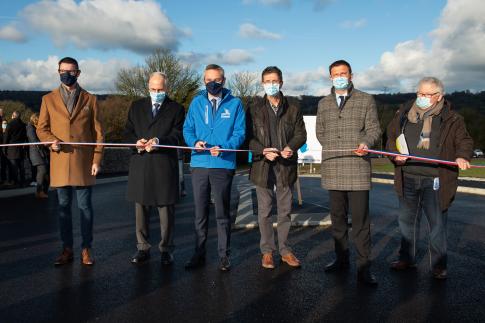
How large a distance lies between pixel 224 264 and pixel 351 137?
198cm

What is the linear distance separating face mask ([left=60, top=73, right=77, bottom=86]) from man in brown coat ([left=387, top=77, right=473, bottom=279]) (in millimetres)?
3776

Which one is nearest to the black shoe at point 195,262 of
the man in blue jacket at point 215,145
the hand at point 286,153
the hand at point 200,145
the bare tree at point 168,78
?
the man in blue jacket at point 215,145

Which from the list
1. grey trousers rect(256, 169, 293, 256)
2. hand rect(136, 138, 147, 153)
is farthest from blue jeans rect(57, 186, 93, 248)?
grey trousers rect(256, 169, 293, 256)

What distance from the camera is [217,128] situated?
516cm

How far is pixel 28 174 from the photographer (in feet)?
54.3

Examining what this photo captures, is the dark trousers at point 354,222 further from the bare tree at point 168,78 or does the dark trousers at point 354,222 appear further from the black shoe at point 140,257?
the bare tree at point 168,78

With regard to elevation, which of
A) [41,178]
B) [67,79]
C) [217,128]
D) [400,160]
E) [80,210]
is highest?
[67,79]

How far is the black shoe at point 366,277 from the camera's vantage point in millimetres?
4492

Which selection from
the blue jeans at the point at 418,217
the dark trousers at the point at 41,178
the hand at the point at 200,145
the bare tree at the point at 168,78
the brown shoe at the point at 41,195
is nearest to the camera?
the blue jeans at the point at 418,217

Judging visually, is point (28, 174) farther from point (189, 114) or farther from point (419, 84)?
point (419, 84)

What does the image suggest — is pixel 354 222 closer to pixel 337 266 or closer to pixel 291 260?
pixel 337 266

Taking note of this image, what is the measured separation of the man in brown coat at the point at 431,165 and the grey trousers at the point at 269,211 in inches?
50.1

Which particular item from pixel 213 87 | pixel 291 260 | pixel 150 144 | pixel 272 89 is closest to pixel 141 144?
pixel 150 144

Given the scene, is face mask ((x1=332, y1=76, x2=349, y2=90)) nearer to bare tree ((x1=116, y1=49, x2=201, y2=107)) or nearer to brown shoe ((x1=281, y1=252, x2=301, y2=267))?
brown shoe ((x1=281, y1=252, x2=301, y2=267))
